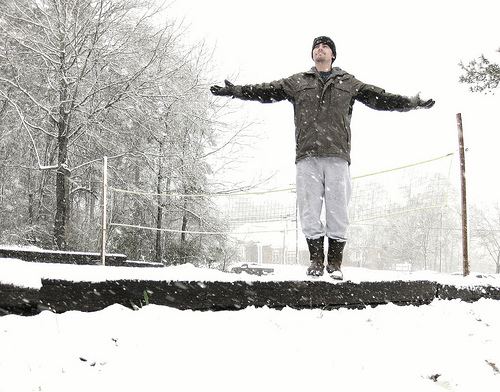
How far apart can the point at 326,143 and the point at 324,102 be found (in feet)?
1.21

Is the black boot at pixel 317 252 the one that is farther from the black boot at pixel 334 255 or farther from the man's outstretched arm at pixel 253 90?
the man's outstretched arm at pixel 253 90

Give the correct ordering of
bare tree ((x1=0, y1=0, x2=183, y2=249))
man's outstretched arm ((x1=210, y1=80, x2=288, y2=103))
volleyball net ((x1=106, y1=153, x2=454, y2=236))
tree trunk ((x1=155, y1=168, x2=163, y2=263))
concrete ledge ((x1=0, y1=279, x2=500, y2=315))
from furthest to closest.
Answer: tree trunk ((x1=155, y1=168, x2=163, y2=263)) < volleyball net ((x1=106, y1=153, x2=454, y2=236)) < bare tree ((x1=0, y1=0, x2=183, y2=249)) < man's outstretched arm ((x1=210, y1=80, x2=288, y2=103)) < concrete ledge ((x1=0, y1=279, x2=500, y2=315))

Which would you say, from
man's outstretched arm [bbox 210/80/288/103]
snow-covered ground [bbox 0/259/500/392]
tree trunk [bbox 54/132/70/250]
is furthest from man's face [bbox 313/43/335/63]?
tree trunk [bbox 54/132/70/250]

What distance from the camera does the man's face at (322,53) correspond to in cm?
342

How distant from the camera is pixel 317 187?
127 inches

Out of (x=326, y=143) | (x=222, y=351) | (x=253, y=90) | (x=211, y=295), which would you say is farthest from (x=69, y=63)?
(x=222, y=351)

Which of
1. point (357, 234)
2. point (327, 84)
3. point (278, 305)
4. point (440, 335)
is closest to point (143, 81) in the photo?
point (327, 84)

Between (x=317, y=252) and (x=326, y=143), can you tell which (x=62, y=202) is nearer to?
(x=317, y=252)

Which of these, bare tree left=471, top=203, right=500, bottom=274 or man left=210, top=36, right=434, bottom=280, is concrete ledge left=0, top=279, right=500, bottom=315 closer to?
man left=210, top=36, right=434, bottom=280

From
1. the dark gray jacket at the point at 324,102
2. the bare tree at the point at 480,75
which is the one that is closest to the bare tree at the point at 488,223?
the bare tree at the point at 480,75

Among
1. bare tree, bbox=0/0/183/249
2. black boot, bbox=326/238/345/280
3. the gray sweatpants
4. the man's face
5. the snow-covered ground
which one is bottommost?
the snow-covered ground

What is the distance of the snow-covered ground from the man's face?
2217 millimetres

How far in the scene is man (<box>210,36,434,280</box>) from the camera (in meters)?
3.20

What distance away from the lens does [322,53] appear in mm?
3420
